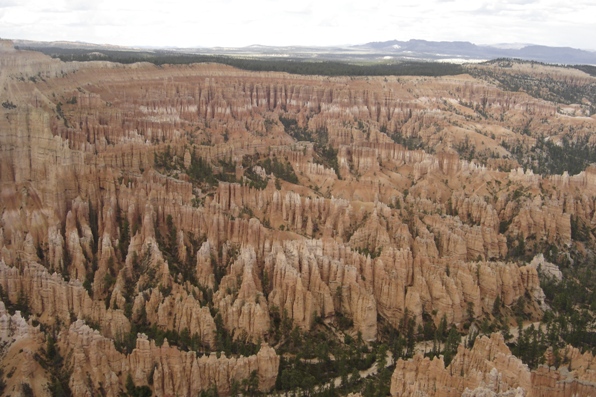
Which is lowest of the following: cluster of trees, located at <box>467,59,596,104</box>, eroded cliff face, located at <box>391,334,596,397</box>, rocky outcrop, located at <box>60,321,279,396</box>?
rocky outcrop, located at <box>60,321,279,396</box>

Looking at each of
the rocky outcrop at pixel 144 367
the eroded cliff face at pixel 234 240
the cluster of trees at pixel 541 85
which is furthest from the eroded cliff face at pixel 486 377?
the cluster of trees at pixel 541 85

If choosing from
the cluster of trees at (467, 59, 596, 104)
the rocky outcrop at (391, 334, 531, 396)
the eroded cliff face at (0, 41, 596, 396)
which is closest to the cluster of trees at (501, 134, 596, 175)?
the eroded cliff face at (0, 41, 596, 396)

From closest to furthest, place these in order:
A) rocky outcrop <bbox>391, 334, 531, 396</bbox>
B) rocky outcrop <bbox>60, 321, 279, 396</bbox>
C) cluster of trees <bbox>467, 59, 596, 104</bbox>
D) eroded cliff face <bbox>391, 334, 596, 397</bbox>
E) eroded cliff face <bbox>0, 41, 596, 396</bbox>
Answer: rocky outcrop <bbox>391, 334, 531, 396</bbox>
eroded cliff face <bbox>391, 334, 596, 397</bbox>
rocky outcrop <bbox>60, 321, 279, 396</bbox>
eroded cliff face <bbox>0, 41, 596, 396</bbox>
cluster of trees <bbox>467, 59, 596, 104</bbox>

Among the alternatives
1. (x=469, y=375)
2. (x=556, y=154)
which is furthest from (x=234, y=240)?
(x=556, y=154)

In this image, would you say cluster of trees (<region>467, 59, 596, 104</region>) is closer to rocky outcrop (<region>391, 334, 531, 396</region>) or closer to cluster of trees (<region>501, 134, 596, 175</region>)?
cluster of trees (<region>501, 134, 596, 175</region>)

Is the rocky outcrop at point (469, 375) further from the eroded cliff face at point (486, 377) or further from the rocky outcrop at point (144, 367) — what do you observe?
the rocky outcrop at point (144, 367)

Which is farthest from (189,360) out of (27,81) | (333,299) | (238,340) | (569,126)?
(569,126)

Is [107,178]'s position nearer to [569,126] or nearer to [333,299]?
[333,299]

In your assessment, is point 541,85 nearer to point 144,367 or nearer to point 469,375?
point 469,375
